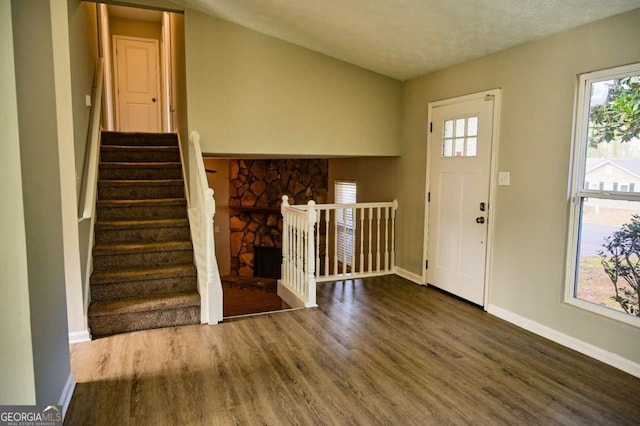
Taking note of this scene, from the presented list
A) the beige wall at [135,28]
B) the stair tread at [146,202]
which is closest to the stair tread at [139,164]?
the stair tread at [146,202]

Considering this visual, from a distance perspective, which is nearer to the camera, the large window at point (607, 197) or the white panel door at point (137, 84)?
the large window at point (607, 197)

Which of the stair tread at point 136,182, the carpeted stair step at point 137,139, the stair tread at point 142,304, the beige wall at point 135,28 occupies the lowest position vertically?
the stair tread at point 142,304

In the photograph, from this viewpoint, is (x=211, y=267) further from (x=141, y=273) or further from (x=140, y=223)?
(x=140, y=223)

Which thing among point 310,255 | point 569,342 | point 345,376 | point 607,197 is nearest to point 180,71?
point 310,255

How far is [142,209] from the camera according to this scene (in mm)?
4418

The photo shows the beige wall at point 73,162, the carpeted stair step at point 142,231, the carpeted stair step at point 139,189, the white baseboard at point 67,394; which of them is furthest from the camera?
the carpeted stair step at point 139,189

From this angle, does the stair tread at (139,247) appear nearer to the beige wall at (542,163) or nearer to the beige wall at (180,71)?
the beige wall at (180,71)

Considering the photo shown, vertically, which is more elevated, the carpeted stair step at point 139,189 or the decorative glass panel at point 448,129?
the decorative glass panel at point 448,129

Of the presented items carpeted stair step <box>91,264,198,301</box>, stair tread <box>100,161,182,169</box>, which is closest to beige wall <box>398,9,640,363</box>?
carpeted stair step <box>91,264,198,301</box>

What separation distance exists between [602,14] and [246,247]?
23.6 feet

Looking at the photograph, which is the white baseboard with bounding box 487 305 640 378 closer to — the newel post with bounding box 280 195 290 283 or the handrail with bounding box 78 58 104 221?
the newel post with bounding box 280 195 290 283

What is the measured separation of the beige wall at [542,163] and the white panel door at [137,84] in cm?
516

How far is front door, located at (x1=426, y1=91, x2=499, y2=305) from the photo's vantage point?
3953 mm

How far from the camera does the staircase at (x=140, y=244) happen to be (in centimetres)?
354
